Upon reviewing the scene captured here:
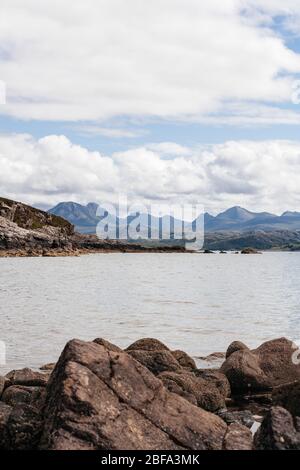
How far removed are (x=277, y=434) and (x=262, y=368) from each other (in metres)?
12.2

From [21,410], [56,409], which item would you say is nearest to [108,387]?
[56,409]

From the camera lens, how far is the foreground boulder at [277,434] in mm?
10320

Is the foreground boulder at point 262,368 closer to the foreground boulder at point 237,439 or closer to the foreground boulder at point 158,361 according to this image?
the foreground boulder at point 158,361

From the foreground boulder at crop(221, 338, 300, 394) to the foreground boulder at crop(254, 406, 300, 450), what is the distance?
10.5m

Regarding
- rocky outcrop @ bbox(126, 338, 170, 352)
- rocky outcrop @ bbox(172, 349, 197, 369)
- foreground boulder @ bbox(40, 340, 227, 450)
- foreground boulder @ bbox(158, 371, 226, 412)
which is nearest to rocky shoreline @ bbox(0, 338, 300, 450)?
foreground boulder @ bbox(40, 340, 227, 450)

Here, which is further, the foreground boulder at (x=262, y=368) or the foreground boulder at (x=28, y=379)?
the foreground boulder at (x=262, y=368)

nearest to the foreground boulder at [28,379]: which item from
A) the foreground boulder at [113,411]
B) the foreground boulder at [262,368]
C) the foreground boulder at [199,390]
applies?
the foreground boulder at [199,390]

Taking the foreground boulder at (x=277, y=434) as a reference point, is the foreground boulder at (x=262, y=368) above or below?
below

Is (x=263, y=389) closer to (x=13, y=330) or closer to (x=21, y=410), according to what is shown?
(x=21, y=410)

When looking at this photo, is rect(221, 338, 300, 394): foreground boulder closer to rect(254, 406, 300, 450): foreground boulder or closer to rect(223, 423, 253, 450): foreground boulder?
rect(223, 423, 253, 450): foreground boulder

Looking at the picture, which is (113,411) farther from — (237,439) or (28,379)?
(28,379)

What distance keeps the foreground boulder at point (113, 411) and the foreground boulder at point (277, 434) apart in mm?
1331

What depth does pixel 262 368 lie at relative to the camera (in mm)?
22359
